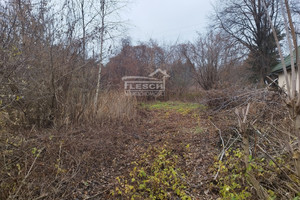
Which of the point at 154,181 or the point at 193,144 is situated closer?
the point at 154,181

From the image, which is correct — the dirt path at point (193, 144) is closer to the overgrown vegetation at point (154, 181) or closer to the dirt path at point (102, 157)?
the dirt path at point (102, 157)

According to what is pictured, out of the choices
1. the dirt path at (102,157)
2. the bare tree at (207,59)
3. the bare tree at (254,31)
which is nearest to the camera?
the dirt path at (102,157)

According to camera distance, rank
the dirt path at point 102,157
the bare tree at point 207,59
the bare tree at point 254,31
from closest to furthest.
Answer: the dirt path at point 102,157
the bare tree at point 207,59
the bare tree at point 254,31

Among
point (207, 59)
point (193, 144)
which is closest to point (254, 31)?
point (207, 59)

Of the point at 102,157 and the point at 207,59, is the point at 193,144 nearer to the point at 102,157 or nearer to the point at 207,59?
the point at 102,157

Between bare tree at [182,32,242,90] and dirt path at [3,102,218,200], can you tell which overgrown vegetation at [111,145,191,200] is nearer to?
dirt path at [3,102,218,200]

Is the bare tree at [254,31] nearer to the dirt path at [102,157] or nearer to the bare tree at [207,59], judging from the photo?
the bare tree at [207,59]

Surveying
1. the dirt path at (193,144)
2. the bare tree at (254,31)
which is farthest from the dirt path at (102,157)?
the bare tree at (254,31)

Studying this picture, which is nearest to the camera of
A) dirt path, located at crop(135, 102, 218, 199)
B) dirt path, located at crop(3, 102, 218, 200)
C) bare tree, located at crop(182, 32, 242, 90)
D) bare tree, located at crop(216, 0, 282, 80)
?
dirt path, located at crop(3, 102, 218, 200)

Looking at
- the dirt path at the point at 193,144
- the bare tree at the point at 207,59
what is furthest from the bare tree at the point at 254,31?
the dirt path at the point at 193,144

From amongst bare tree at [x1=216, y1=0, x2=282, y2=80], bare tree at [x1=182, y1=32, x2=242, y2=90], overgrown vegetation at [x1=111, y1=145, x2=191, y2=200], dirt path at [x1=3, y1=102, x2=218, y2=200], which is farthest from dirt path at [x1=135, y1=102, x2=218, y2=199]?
bare tree at [x1=216, y1=0, x2=282, y2=80]

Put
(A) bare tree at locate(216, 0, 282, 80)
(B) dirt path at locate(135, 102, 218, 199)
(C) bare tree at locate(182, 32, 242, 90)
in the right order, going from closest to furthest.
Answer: (B) dirt path at locate(135, 102, 218, 199)
(C) bare tree at locate(182, 32, 242, 90)
(A) bare tree at locate(216, 0, 282, 80)

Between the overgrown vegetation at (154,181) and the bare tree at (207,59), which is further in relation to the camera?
the bare tree at (207,59)

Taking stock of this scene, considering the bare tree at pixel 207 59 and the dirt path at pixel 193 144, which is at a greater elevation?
the bare tree at pixel 207 59
